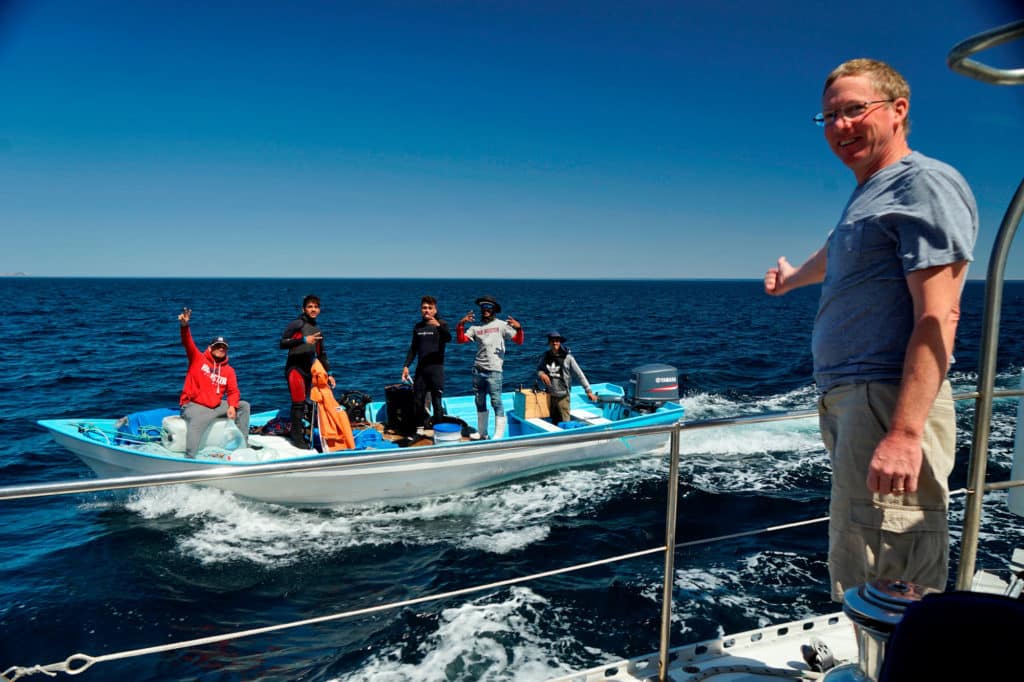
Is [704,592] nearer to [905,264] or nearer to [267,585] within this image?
[267,585]

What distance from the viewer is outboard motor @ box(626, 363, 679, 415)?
11.7 m

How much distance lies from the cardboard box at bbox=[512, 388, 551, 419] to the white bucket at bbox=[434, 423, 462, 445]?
248cm

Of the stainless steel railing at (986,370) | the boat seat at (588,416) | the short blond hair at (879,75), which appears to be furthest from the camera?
the boat seat at (588,416)

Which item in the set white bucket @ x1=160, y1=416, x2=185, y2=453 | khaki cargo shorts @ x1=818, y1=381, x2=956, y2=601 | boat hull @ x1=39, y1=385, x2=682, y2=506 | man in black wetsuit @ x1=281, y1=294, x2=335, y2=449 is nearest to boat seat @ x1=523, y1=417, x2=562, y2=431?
boat hull @ x1=39, y1=385, x2=682, y2=506

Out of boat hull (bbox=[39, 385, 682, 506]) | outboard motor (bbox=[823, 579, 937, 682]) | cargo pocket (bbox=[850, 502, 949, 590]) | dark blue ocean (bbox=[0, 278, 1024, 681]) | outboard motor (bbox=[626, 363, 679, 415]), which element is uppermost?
→ cargo pocket (bbox=[850, 502, 949, 590])

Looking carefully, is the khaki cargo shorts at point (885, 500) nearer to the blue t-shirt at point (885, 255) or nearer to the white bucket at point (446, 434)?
the blue t-shirt at point (885, 255)

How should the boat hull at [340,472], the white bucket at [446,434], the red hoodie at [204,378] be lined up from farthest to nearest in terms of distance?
the white bucket at [446,434], the boat hull at [340,472], the red hoodie at [204,378]

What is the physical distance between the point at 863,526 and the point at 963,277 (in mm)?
744

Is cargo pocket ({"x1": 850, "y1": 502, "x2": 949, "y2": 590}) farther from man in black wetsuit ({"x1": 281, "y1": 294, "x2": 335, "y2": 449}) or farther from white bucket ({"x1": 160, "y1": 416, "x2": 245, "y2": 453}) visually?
white bucket ({"x1": 160, "y1": 416, "x2": 245, "y2": 453})

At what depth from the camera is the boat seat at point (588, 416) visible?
11.8 m

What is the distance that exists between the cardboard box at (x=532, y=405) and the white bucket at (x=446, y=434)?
2.48 meters

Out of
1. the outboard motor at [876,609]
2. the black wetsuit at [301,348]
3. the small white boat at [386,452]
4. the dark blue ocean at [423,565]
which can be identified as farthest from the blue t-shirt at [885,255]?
the black wetsuit at [301,348]

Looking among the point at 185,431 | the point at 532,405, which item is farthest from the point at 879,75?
the point at 532,405

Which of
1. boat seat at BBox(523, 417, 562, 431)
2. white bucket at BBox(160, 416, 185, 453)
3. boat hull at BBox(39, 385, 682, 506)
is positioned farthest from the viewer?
boat seat at BBox(523, 417, 562, 431)
